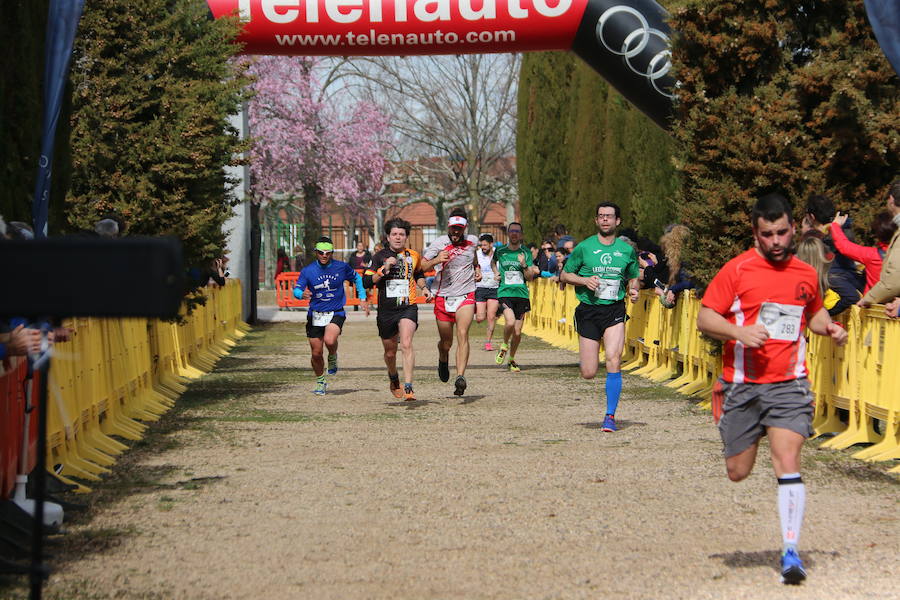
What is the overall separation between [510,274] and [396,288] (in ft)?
16.9

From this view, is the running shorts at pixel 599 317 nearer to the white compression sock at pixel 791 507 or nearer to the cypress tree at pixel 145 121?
the cypress tree at pixel 145 121

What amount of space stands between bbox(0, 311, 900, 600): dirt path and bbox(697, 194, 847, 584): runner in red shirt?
0.53 metres

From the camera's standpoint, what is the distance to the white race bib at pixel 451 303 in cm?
1431

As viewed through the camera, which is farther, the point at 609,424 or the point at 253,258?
the point at 253,258

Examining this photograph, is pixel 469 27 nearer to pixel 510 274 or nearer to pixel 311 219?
pixel 510 274

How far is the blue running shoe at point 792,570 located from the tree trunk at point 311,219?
139 feet

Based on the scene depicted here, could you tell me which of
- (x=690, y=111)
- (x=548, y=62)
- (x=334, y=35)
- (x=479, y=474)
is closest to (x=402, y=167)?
(x=548, y=62)

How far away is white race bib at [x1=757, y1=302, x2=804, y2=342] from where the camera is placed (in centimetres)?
638

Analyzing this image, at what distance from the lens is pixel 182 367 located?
56.3 feet

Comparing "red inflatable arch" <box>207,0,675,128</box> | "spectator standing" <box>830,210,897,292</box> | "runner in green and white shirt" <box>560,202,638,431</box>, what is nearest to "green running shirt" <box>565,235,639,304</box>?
"runner in green and white shirt" <box>560,202,638,431</box>

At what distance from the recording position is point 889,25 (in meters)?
10.5

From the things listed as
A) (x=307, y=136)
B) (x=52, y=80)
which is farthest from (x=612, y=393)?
(x=307, y=136)

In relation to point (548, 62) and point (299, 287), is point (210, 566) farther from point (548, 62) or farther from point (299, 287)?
point (548, 62)

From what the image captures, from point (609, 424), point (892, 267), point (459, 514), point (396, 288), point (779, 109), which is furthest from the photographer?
point (396, 288)
